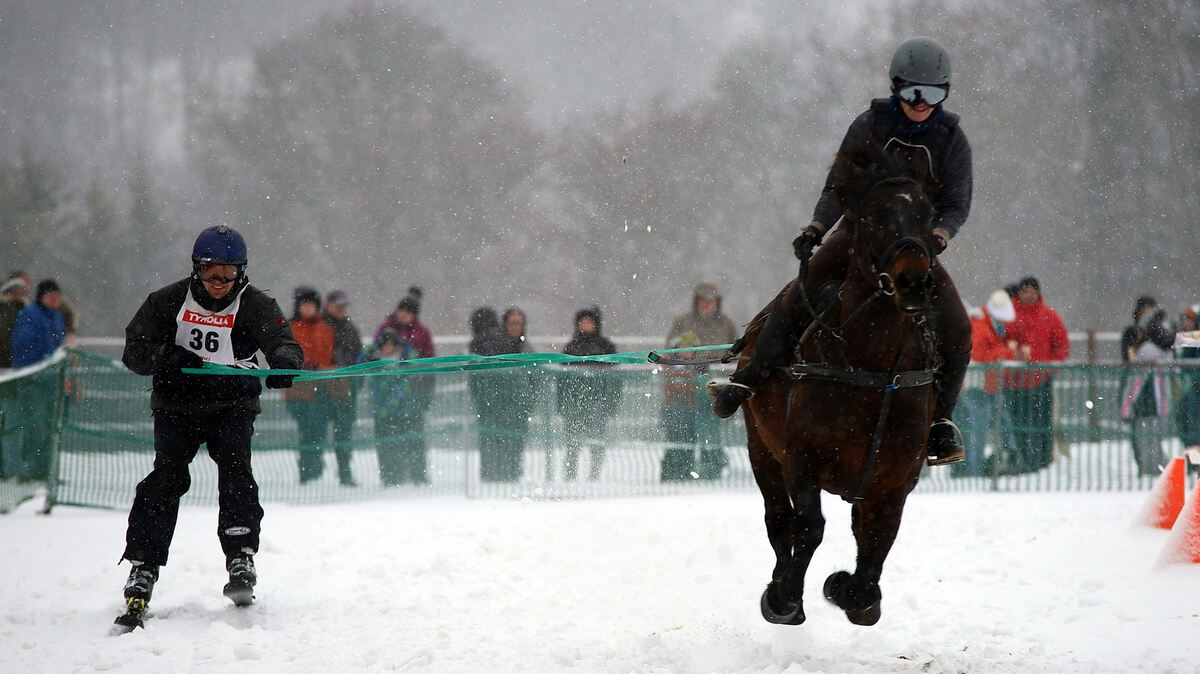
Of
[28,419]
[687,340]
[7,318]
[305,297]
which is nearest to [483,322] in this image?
[305,297]

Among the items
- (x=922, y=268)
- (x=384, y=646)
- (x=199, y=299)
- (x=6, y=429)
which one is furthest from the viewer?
(x=6, y=429)

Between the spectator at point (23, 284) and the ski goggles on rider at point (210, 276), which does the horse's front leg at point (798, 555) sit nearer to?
the ski goggles on rider at point (210, 276)

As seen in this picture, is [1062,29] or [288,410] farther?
[1062,29]

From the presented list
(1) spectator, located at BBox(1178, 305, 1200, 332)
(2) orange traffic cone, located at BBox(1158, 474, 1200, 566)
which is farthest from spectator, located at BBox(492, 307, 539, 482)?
(1) spectator, located at BBox(1178, 305, 1200, 332)

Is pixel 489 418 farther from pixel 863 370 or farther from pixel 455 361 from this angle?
pixel 863 370

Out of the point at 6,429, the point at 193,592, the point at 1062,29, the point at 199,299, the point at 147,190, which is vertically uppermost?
the point at 1062,29

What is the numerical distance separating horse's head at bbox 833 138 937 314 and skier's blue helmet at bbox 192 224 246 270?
3280 millimetres

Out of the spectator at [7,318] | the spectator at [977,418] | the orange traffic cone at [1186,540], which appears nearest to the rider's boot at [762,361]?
the orange traffic cone at [1186,540]

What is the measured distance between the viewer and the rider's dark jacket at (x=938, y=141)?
5176 millimetres

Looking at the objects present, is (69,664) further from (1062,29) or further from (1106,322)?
(1062,29)

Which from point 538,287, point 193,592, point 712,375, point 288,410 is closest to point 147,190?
point 538,287

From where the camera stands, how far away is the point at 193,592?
7.25m

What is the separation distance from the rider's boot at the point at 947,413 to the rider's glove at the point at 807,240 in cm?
78

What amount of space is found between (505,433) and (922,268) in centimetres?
753
